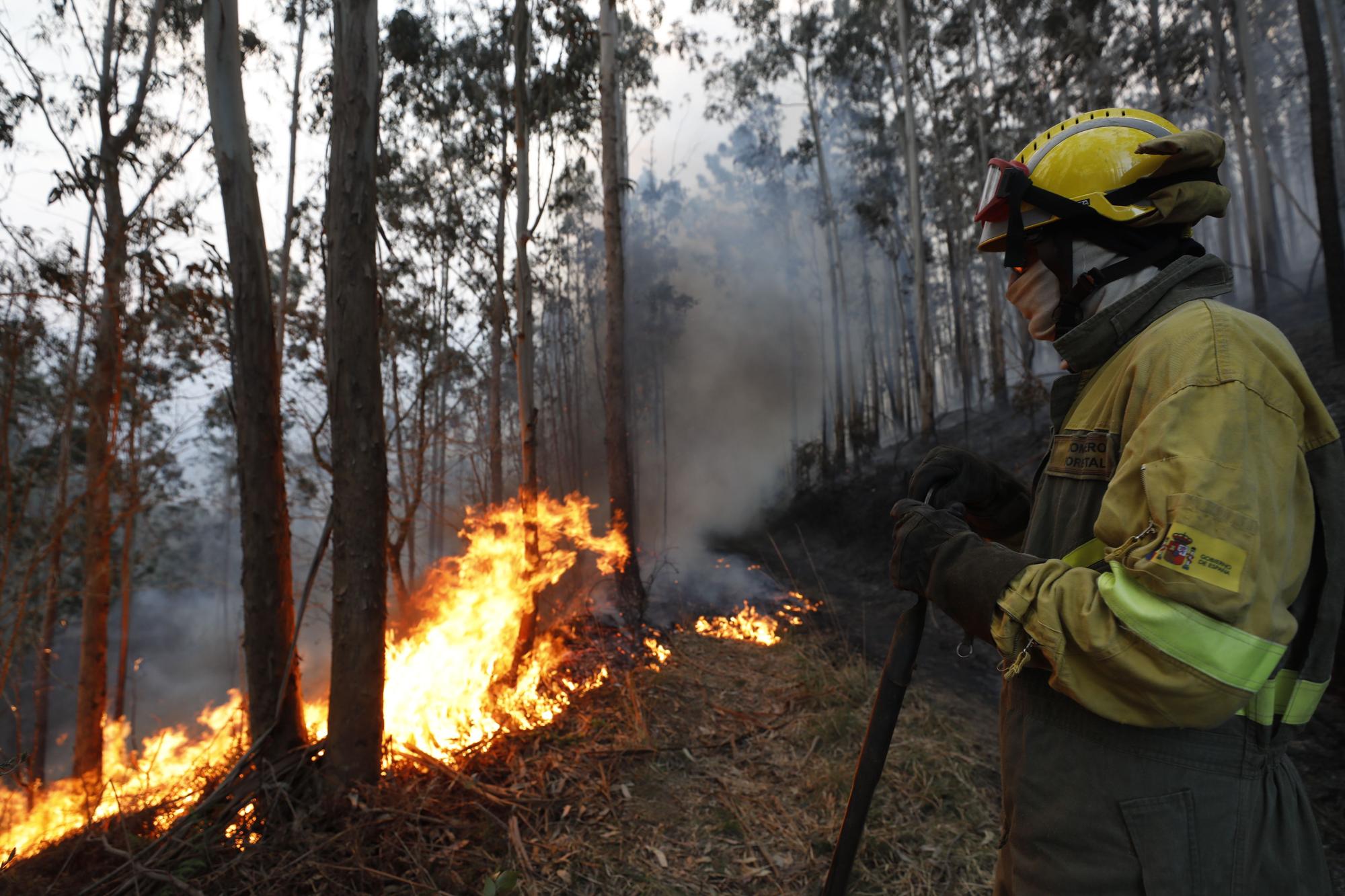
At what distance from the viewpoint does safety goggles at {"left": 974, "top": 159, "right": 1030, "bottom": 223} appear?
1524 mm

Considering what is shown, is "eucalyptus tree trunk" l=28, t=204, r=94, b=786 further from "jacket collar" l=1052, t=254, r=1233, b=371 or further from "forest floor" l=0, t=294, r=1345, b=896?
"jacket collar" l=1052, t=254, r=1233, b=371

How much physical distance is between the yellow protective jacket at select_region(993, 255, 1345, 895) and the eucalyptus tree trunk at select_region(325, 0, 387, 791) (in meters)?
3.38

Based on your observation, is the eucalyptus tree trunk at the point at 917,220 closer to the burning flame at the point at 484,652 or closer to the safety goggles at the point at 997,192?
the burning flame at the point at 484,652

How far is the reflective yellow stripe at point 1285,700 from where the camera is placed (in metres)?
1.18

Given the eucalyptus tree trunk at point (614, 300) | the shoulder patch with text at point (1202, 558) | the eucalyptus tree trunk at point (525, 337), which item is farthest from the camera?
the eucalyptus tree trunk at point (614, 300)

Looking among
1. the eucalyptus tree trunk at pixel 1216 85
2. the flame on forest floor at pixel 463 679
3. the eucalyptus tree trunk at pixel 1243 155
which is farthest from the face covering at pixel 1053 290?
the eucalyptus tree trunk at pixel 1216 85

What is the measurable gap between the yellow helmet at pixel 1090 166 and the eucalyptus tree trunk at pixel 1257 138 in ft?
56.3

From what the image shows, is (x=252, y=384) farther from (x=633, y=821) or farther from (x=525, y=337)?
(x=633, y=821)

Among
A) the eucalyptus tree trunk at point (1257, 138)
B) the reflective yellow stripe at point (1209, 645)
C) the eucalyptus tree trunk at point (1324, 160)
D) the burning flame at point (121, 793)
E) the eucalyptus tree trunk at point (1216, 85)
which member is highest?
the eucalyptus tree trunk at point (1216, 85)

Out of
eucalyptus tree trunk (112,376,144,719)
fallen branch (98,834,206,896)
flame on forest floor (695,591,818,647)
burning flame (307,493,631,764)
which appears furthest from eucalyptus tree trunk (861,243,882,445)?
fallen branch (98,834,206,896)

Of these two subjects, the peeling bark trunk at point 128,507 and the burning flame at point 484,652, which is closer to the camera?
the burning flame at point 484,652

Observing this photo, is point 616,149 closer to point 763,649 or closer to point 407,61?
point 407,61

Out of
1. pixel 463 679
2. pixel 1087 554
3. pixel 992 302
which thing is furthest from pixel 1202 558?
pixel 992 302

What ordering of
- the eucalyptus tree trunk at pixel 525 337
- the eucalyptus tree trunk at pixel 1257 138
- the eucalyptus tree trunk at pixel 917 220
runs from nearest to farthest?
the eucalyptus tree trunk at pixel 525 337 → the eucalyptus tree trunk at pixel 1257 138 → the eucalyptus tree trunk at pixel 917 220
